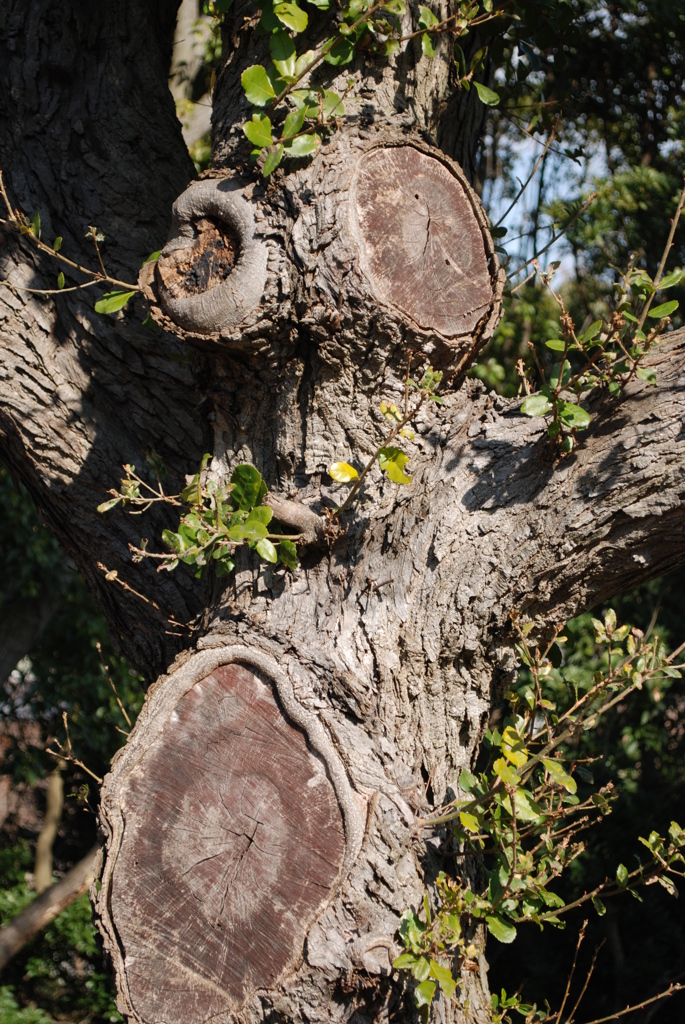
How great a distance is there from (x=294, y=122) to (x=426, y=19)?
46 centimetres

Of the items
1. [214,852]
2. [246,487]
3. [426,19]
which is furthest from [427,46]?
[214,852]

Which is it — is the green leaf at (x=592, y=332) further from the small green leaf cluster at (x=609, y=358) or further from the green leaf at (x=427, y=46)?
the green leaf at (x=427, y=46)

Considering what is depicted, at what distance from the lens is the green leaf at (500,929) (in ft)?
4.72

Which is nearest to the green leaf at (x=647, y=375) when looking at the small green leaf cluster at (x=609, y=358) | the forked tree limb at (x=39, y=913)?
the small green leaf cluster at (x=609, y=358)

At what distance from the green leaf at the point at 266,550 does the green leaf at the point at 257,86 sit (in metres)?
0.91

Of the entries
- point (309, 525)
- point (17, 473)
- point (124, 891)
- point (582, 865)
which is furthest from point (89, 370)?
point (582, 865)

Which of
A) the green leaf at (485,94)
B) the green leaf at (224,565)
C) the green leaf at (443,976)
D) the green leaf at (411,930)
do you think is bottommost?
the green leaf at (443,976)

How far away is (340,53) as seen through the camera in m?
1.65

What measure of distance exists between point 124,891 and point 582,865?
12.1 ft

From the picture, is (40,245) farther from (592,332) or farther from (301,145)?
(592,332)

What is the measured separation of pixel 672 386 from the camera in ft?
4.98

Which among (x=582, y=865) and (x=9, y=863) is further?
(x=9, y=863)

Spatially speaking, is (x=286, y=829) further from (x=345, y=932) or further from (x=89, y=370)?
(x=89, y=370)

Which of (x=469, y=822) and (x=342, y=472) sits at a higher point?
(x=342, y=472)
